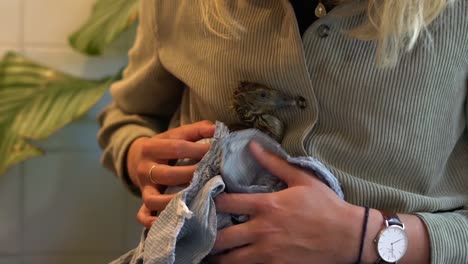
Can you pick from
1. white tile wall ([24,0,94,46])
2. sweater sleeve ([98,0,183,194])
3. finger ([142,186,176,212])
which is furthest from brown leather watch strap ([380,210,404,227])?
white tile wall ([24,0,94,46])

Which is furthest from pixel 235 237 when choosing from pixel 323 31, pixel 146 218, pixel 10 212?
pixel 10 212

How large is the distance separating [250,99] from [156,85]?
22 centimetres

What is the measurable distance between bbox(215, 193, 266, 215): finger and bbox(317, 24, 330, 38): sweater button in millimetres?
183

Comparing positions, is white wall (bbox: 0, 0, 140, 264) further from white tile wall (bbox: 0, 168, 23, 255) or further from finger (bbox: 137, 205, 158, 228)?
finger (bbox: 137, 205, 158, 228)

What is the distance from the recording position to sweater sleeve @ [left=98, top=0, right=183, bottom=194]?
2.98 feet

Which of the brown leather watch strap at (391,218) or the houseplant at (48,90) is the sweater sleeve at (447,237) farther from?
the houseplant at (48,90)

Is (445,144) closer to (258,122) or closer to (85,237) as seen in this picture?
(258,122)

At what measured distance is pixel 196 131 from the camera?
80 cm

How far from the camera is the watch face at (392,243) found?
713 mm

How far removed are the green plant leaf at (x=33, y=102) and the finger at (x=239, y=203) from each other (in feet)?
1.70

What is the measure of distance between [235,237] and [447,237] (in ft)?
0.75

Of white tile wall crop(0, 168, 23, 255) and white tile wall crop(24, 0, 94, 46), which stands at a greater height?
white tile wall crop(24, 0, 94, 46)

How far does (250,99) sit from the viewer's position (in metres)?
0.74

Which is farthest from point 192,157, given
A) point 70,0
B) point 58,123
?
point 70,0
